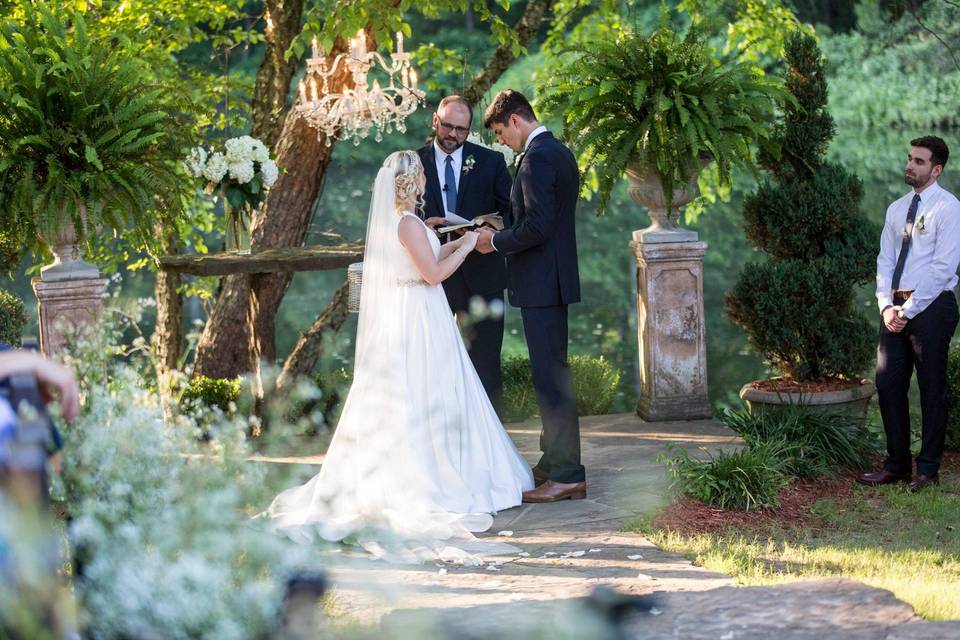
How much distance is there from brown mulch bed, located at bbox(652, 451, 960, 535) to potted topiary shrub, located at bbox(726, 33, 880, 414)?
119 cm

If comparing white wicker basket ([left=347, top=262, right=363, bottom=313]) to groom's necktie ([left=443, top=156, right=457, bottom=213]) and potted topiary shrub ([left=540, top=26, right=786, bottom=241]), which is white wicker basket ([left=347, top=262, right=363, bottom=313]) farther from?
potted topiary shrub ([left=540, top=26, right=786, bottom=241])

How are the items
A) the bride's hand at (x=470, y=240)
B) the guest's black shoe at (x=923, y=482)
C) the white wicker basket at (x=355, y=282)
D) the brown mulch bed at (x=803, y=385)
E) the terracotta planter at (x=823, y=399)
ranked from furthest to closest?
the brown mulch bed at (x=803, y=385)
the terracotta planter at (x=823, y=399)
the white wicker basket at (x=355, y=282)
the guest's black shoe at (x=923, y=482)
the bride's hand at (x=470, y=240)

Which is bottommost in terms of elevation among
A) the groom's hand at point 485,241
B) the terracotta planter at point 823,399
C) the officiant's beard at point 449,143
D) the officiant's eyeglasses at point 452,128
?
the terracotta planter at point 823,399

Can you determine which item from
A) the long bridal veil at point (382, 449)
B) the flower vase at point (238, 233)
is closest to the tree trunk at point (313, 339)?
the flower vase at point (238, 233)

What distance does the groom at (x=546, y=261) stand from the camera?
19.6ft

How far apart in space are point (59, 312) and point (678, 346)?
4.18 meters

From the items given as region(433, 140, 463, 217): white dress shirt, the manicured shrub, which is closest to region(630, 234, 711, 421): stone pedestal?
region(433, 140, 463, 217): white dress shirt

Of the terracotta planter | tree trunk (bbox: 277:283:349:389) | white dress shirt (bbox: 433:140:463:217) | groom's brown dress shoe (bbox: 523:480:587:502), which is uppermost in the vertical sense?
white dress shirt (bbox: 433:140:463:217)

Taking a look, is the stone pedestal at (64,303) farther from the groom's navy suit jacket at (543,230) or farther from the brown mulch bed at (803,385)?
the brown mulch bed at (803,385)

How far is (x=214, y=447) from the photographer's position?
9.48 ft

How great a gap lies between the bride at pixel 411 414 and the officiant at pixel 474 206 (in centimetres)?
80

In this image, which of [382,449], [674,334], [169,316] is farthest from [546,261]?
[169,316]

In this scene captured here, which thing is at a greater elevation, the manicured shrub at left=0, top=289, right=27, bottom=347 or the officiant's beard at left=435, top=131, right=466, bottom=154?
the officiant's beard at left=435, top=131, right=466, bottom=154

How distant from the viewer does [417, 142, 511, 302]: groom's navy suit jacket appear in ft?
23.1
